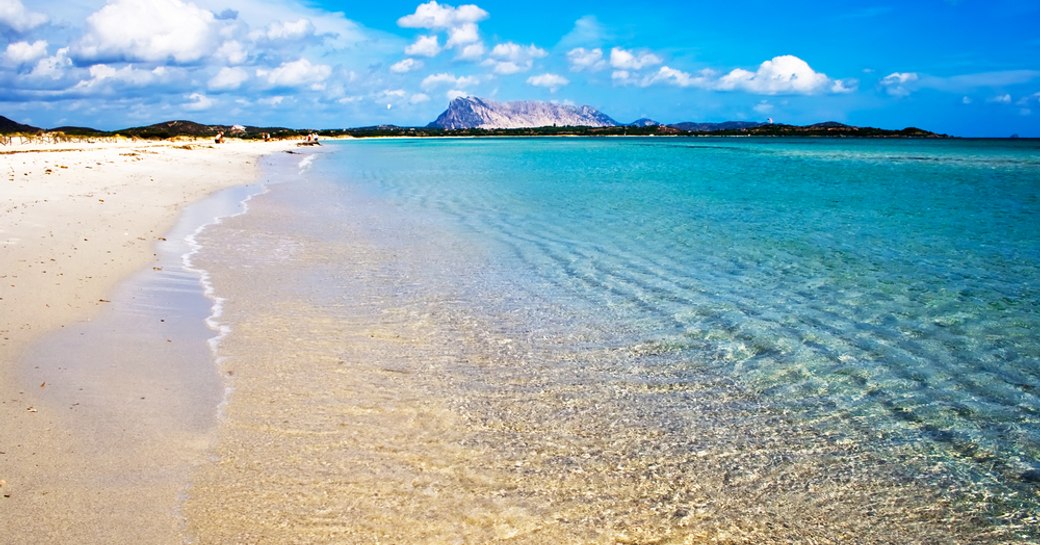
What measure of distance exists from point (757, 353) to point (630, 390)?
2.03 metres

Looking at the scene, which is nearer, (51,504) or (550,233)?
(51,504)

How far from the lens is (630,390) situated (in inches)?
258

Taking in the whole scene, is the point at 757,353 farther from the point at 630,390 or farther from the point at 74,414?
the point at 74,414

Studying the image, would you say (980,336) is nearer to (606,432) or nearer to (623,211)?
(606,432)

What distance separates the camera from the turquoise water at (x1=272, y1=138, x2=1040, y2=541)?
5.03 m

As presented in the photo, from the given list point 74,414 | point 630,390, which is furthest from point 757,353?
point 74,414

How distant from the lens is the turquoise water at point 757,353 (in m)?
5.03

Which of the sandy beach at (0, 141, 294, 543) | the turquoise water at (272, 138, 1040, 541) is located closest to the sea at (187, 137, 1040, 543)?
the turquoise water at (272, 138, 1040, 541)

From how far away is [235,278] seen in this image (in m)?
11.1

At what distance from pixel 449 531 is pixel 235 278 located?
329 inches

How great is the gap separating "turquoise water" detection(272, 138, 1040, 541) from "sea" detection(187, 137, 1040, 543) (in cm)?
4

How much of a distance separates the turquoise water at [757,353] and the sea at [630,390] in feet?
0.12

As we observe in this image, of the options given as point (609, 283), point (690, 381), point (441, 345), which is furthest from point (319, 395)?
point (609, 283)

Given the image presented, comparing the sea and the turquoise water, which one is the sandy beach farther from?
the turquoise water
